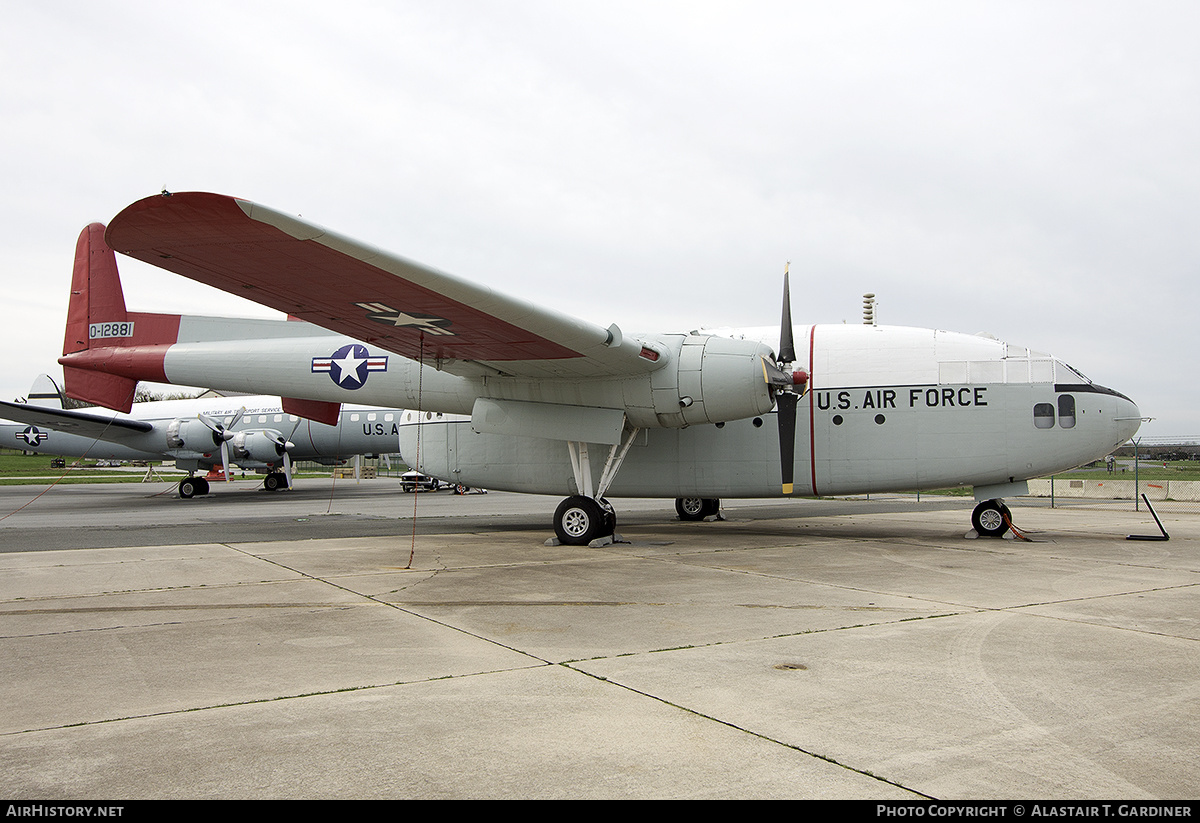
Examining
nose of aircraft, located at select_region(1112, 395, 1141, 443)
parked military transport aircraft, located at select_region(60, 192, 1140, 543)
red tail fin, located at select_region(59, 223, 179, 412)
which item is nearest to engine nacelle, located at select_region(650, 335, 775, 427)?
parked military transport aircraft, located at select_region(60, 192, 1140, 543)

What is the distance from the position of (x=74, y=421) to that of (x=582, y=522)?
24.5 metres

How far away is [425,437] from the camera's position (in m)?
15.8

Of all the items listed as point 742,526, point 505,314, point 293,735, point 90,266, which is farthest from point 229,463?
point 293,735

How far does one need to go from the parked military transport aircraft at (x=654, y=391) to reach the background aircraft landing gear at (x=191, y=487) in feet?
51.8

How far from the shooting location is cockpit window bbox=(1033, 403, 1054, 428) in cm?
1229

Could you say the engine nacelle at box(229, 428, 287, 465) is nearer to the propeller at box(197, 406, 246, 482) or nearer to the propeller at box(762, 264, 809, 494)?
the propeller at box(197, 406, 246, 482)

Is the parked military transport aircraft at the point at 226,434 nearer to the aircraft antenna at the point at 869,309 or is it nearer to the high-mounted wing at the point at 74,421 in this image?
the high-mounted wing at the point at 74,421

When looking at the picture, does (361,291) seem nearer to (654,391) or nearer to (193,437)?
(654,391)

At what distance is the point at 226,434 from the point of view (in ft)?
97.9

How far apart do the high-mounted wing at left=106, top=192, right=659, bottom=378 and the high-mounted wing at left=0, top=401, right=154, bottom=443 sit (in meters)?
22.1

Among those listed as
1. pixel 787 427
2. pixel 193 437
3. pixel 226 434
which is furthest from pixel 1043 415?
pixel 193 437

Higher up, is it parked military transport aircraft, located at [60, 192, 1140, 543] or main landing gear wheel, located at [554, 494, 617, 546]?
parked military transport aircraft, located at [60, 192, 1140, 543]

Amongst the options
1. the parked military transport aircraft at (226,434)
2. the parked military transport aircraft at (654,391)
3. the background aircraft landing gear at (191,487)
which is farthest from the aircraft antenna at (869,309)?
the background aircraft landing gear at (191,487)

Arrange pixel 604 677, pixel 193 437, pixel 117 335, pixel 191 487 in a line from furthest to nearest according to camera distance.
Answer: pixel 191 487 → pixel 193 437 → pixel 117 335 → pixel 604 677
